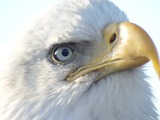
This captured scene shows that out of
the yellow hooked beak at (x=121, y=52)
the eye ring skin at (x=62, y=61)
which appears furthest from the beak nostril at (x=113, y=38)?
the eye ring skin at (x=62, y=61)

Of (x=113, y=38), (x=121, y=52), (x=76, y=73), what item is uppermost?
(x=113, y=38)

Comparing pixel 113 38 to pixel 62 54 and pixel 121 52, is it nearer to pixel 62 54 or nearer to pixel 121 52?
pixel 121 52

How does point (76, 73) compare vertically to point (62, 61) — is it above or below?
below

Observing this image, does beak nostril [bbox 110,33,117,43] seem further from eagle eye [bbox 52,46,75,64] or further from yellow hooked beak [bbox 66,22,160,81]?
eagle eye [bbox 52,46,75,64]

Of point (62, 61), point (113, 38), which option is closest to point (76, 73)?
point (62, 61)

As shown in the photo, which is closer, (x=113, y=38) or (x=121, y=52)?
(x=121, y=52)

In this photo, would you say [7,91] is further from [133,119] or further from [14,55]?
[133,119]

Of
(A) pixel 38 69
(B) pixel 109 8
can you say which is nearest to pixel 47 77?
(A) pixel 38 69

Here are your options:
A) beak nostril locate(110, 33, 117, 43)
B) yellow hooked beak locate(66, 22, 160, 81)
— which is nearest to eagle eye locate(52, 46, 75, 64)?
yellow hooked beak locate(66, 22, 160, 81)
